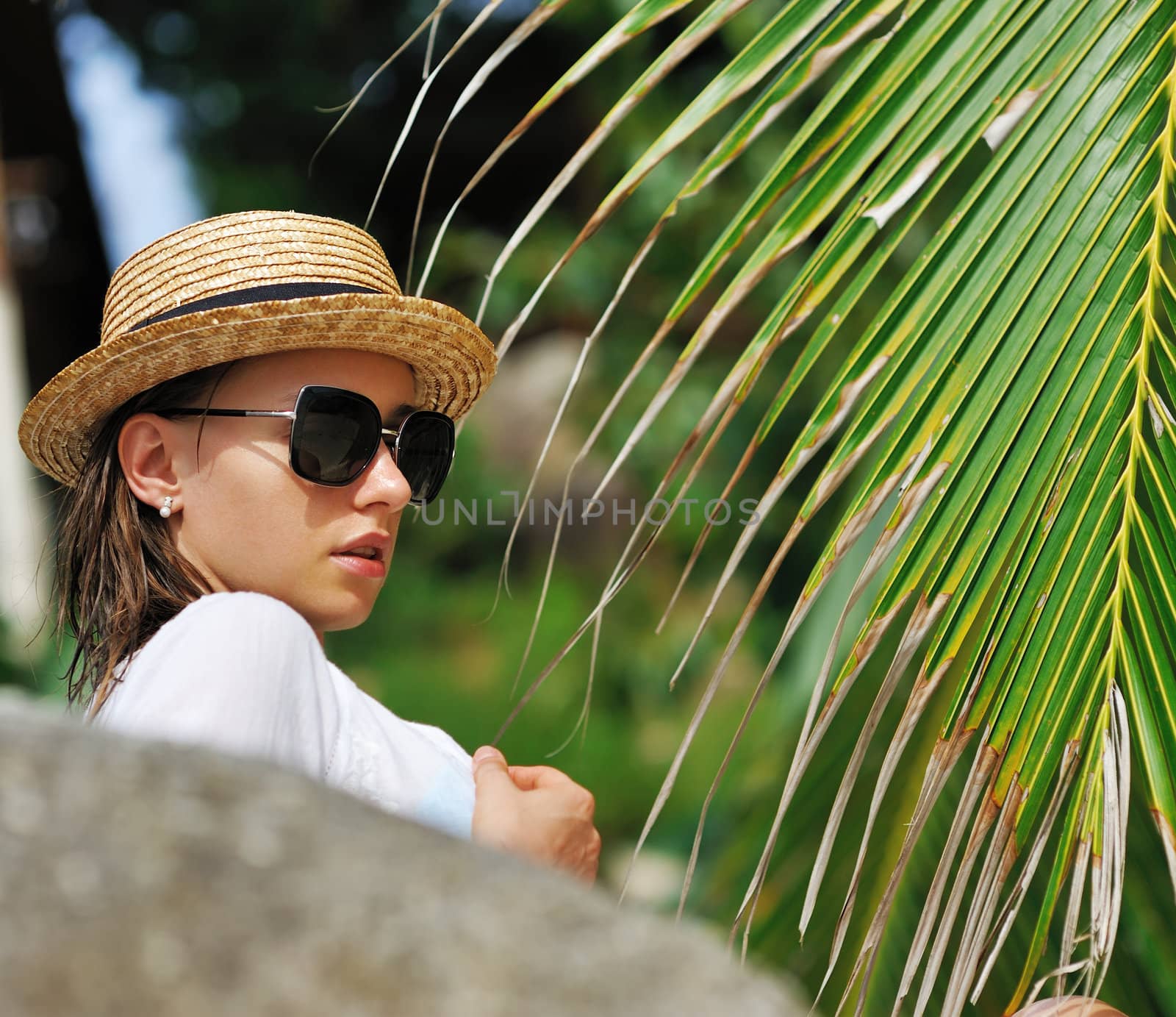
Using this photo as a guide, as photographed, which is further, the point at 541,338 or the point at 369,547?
the point at 541,338

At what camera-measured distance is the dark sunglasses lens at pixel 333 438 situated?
3.97 feet

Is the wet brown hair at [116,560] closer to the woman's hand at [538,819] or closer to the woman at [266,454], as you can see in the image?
the woman at [266,454]

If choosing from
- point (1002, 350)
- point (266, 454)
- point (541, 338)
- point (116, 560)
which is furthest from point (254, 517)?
point (541, 338)

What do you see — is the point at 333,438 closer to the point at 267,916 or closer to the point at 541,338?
the point at 267,916

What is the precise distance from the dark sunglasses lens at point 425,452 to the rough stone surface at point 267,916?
0.77 m

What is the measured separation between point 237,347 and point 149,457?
173mm

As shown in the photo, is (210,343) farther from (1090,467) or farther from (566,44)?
(566,44)

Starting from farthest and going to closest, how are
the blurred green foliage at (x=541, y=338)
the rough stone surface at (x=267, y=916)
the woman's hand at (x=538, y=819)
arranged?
the blurred green foliage at (x=541, y=338) < the woman's hand at (x=538, y=819) < the rough stone surface at (x=267, y=916)

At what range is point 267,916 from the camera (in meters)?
0.51

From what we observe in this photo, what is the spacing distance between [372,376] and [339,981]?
35.5 inches

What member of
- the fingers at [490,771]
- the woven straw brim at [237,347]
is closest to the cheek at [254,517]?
the woven straw brim at [237,347]

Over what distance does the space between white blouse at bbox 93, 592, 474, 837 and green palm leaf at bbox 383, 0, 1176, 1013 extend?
6.8 inches

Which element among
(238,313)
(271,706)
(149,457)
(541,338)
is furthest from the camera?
(541,338)

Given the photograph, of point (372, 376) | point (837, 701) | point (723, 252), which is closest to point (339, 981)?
point (837, 701)
